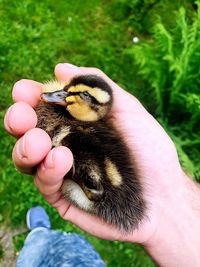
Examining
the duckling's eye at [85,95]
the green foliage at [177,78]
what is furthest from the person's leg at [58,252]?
the green foliage at [177,78]

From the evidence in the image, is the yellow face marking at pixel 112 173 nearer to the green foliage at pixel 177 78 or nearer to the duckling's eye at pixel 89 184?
the duckling's eye at pixel 89 184

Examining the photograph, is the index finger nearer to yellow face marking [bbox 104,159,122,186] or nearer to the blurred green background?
yellow face marking [bbox 104,159,122,186]

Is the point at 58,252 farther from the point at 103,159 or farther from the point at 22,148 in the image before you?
the point at 22,148

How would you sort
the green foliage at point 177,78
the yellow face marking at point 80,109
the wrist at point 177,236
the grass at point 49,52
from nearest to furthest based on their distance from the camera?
the yellow face marking at point 80,109, the wrist at point 177,236, the grass at point 49,52, the green foliage at point 177,78

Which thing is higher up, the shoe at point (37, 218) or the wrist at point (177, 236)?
the wrist at point (177, 236)

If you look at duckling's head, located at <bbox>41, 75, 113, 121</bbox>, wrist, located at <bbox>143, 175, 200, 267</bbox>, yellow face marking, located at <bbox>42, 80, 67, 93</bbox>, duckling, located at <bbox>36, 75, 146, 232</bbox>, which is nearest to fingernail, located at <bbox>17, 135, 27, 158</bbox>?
duckling, located at <bbox>36, 75, 146, 232</bbox>

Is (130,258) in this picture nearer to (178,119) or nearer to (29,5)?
(178,119)

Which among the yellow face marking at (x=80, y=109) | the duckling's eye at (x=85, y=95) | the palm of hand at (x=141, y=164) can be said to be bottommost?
the palm of hand at (x=141, y=164)
